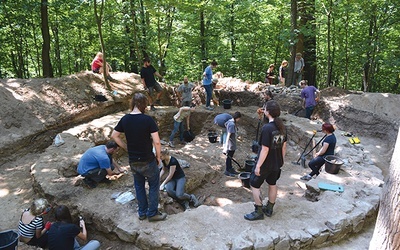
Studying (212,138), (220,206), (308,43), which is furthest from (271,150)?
(308,43)

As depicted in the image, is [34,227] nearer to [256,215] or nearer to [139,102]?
[139,102]

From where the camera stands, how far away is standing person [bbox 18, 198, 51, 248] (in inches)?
147

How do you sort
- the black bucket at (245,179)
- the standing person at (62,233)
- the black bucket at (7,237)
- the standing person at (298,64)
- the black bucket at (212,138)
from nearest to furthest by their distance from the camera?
the standing person at (62,233)
the black bucket at (7,237)
the black bucket at (245,179)
the black bucket at (212,138)
the standing person at (298,64)

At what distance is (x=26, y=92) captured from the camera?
816 cm

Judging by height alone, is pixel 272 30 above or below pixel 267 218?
above

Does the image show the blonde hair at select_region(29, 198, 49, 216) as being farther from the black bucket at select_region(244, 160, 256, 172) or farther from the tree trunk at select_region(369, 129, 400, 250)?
the black bucket at select_region(244, 160, 256, 172)

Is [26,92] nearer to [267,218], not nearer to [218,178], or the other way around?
[218,178]

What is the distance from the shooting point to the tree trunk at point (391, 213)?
2.15 metres

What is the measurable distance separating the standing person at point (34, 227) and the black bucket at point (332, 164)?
509 cm

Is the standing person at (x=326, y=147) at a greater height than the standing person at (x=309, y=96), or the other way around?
the standing person at (x=309, y=96)

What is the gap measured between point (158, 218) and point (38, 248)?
1.80 metres

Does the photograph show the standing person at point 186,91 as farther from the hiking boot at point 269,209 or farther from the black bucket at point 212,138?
the hiking boot at point 269,209

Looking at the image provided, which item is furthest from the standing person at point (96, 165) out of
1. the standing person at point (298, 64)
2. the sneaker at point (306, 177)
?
the standing person at point (298, 64)

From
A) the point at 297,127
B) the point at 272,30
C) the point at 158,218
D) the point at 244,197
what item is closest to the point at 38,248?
the point at 158,218
